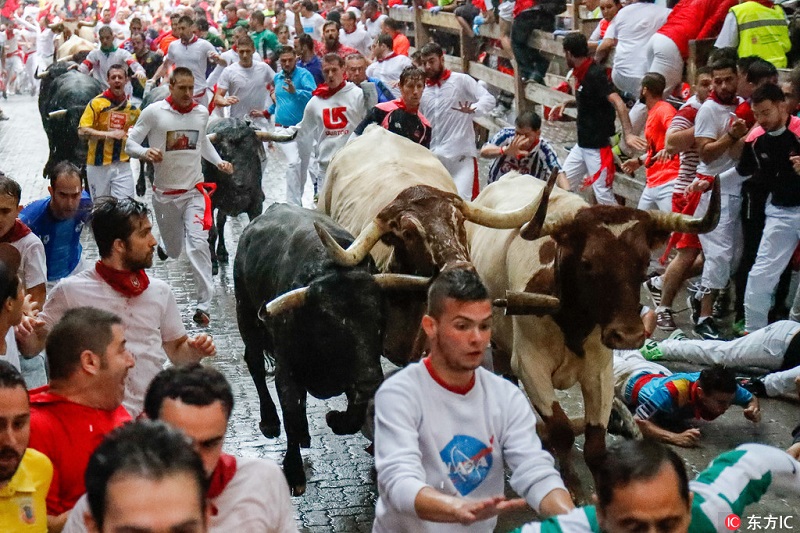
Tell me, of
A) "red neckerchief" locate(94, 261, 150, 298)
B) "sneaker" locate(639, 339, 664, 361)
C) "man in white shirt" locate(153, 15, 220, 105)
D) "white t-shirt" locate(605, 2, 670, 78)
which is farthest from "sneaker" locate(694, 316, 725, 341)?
"man in white shirt" locate(153, 15, 220, 105)

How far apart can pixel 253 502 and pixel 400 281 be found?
333cm

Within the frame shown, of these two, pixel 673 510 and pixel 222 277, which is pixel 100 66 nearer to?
pixel 222 277

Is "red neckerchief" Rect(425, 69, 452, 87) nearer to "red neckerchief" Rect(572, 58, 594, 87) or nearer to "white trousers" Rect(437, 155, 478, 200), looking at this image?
"white trousers" Rect(437, 155, 478, 200)

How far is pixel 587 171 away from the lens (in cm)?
1252

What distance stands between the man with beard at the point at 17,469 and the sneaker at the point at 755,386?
19.5 ft

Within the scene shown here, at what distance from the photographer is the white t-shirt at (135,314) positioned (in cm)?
584

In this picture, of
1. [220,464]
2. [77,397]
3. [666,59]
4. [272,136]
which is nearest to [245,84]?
[272,136]

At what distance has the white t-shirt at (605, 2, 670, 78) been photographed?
42.4 feet

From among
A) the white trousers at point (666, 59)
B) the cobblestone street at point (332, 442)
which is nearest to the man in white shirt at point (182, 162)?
the cobblestone street at point (332, 442)

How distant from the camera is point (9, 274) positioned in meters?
4.94

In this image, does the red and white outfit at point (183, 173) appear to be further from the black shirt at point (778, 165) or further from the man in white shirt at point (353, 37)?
the man in white shirt at point (353, 37)

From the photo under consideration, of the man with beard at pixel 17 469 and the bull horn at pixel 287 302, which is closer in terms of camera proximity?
the man with beard at pixel 17 469

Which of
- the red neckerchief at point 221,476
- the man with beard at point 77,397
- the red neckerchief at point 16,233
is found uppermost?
the red neckerchief at point 221,476

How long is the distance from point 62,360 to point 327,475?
3.30 meters
